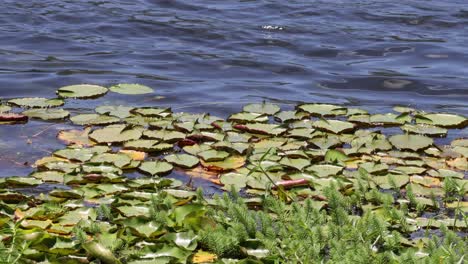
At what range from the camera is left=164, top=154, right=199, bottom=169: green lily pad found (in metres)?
4.62

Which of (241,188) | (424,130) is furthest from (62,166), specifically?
(424,130)

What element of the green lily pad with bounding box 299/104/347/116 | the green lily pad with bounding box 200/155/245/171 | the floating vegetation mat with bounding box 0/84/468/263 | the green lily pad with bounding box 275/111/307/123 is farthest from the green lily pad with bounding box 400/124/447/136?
the green lily pad with bounding box 200/155/245/171

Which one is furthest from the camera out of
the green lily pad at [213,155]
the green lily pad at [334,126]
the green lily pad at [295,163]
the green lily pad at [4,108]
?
the green lily pad at [4,108]

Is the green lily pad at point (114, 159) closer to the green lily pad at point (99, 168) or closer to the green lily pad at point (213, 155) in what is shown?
the green lily pad at point (99, 168)

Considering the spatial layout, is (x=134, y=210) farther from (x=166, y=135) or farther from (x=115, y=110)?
(x=115, y=110)

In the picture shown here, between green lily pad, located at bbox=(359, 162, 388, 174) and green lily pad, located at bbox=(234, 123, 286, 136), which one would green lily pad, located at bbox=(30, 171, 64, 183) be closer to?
green lily pad, located at bbox=(234, 123, 286, 136)

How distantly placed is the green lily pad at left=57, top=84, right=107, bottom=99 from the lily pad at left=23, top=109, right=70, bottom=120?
447 millimetres

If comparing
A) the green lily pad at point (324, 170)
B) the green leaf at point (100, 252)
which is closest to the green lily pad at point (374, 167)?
the green lily pad at point (324, 170)

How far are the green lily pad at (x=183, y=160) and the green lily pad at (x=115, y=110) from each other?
2.76 ft

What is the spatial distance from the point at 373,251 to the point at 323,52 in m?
5.01

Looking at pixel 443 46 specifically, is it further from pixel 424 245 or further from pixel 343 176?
pixel 424 245

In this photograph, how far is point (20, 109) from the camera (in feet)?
18.6

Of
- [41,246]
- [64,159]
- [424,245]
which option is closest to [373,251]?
[424,245]

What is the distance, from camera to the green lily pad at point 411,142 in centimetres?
498
